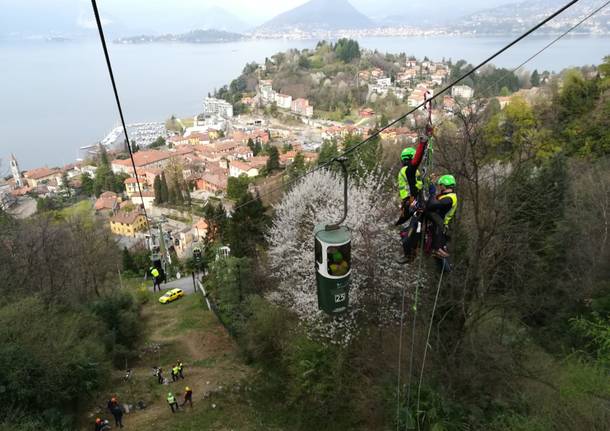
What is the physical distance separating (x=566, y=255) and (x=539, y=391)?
5.50 meters

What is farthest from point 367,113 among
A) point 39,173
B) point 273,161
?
point 39,173

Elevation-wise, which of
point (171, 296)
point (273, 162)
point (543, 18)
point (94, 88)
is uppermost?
point (543, 18)

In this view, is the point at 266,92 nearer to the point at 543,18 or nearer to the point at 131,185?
the point at 131,185

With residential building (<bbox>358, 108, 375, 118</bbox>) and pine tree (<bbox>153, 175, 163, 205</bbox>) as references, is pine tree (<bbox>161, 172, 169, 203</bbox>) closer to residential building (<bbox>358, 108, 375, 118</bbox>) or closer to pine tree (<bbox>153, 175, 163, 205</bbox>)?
pine tree (<bbox>153, 175, 163, 205</bbox>)

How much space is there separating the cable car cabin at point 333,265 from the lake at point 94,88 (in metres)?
28.4

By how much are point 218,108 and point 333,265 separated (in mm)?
96154

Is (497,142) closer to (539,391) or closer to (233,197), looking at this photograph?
(539,391)

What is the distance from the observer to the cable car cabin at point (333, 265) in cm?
449

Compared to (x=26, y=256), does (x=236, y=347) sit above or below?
below

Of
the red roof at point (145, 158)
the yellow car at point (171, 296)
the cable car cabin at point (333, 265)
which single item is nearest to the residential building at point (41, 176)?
the red roof at point (145, 158)

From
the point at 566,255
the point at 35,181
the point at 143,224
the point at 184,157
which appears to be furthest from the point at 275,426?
the point at 35,181

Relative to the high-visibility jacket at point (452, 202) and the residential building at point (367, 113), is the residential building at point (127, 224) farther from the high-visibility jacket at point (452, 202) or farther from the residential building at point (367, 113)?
the residential building at point (367, 113)

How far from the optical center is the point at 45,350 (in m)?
7.74

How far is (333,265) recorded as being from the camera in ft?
15.0
